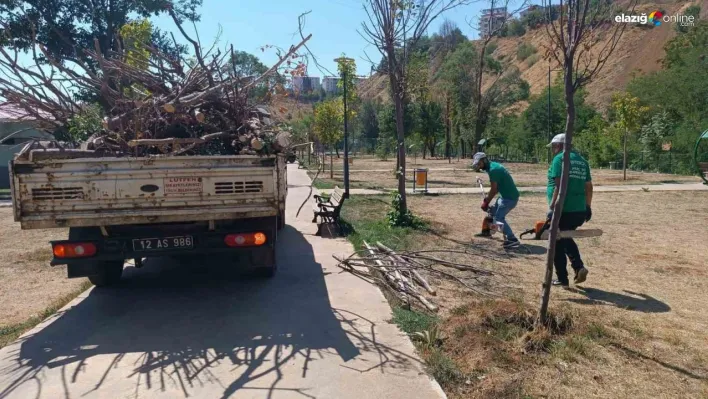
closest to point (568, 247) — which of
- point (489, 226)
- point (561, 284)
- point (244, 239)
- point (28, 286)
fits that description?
point (561, 284)

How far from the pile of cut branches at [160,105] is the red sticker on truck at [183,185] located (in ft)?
1.96

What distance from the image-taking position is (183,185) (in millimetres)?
5324

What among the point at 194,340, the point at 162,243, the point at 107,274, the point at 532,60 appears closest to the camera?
the point at 194,340

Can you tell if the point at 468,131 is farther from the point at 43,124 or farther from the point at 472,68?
the point at 43,124

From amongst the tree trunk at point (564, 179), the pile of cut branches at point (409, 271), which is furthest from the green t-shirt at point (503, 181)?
the tree trunk at point (564, 179)

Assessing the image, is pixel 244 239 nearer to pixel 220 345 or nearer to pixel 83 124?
pixel 220 345

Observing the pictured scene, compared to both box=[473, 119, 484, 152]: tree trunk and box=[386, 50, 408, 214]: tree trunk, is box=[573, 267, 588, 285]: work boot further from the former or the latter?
box=[473, 119, 484, 152]: tree trunk

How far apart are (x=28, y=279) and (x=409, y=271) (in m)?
5.39

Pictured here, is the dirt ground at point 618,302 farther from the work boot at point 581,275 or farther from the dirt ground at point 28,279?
the dirt ground at point 28,279

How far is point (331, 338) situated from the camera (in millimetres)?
4691

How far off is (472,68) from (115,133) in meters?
51.0

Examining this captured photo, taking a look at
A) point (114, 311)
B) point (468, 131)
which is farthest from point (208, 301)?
point (468, 131)

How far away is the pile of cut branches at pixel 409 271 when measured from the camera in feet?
19.3

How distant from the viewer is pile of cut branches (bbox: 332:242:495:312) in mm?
5879
